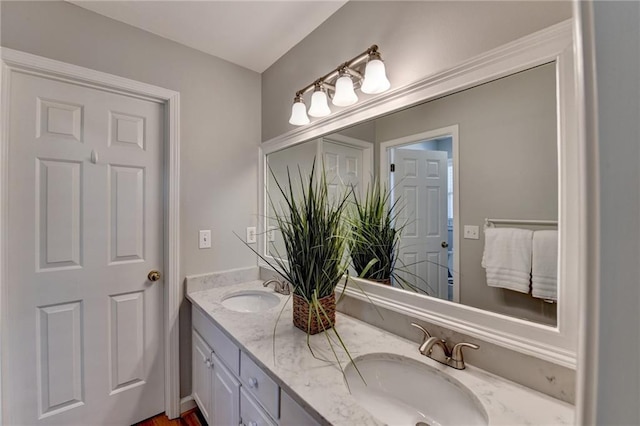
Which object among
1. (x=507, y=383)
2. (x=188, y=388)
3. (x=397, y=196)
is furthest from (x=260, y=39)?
(x=188, y=388)

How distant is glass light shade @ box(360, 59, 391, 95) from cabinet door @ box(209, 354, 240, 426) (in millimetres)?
1344

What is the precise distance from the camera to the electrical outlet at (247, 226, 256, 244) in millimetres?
1925

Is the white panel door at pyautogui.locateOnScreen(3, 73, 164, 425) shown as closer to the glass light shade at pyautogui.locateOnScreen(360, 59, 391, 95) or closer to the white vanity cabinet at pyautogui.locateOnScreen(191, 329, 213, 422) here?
the white vanity cabinet at pyautogui.locateOnScreen(191, 329, 213, 422)

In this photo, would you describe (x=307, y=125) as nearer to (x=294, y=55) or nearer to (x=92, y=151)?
(x=294, y=55)

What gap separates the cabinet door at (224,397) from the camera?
3.65ft

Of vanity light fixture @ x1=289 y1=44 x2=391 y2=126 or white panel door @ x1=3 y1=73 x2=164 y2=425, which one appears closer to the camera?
vanity light fixture @ x1=289 y1=44 x2=391 y2=126

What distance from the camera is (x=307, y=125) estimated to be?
158 cm

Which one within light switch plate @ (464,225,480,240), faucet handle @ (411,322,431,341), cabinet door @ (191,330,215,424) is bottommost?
cabinet door @ (191,330,215,424)

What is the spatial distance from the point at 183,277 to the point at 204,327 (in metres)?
0.36

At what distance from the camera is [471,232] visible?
948 millimetres

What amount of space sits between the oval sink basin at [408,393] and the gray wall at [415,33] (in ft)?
3.50

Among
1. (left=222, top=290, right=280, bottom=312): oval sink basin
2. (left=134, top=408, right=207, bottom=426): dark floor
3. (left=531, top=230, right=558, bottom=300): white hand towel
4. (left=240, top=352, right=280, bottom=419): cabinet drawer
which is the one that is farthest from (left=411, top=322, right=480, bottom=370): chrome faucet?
(left=134, top=408, right=207, bottom=426): dark floor

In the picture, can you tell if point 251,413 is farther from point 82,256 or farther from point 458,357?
point 82,256

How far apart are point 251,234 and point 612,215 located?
73.7 inches
